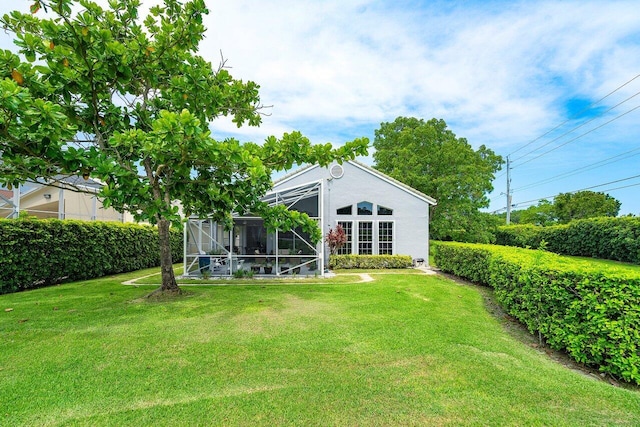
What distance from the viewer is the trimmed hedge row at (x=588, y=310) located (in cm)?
392

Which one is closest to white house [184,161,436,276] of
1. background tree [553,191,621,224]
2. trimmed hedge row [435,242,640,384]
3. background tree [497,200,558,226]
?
trimmed hedge row [435,242,640,384]

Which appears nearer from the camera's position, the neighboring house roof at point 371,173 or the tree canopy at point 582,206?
the neighboring house roof at point 371,173

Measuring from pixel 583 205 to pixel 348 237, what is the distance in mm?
35915

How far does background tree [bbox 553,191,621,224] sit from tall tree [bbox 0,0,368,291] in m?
41.2

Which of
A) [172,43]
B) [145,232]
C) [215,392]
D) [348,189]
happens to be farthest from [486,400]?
[145,232]

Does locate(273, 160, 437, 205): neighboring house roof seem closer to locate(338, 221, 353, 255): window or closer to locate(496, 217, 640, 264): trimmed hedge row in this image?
locate(338, 221, 353, 255): window

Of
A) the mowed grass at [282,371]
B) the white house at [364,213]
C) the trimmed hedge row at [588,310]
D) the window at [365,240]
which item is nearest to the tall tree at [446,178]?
the white house at [364,213]

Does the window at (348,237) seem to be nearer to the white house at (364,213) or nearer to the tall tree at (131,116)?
the white house at (364,213)

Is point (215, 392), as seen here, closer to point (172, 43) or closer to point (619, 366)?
point (619, 366)

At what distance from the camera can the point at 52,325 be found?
5.97 metres

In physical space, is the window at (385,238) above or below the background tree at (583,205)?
below

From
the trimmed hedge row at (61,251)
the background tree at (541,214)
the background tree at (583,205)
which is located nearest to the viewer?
the trimmed hedge row at (61,251)

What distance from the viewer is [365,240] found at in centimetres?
1714

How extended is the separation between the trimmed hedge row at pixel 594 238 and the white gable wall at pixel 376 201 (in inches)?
237
